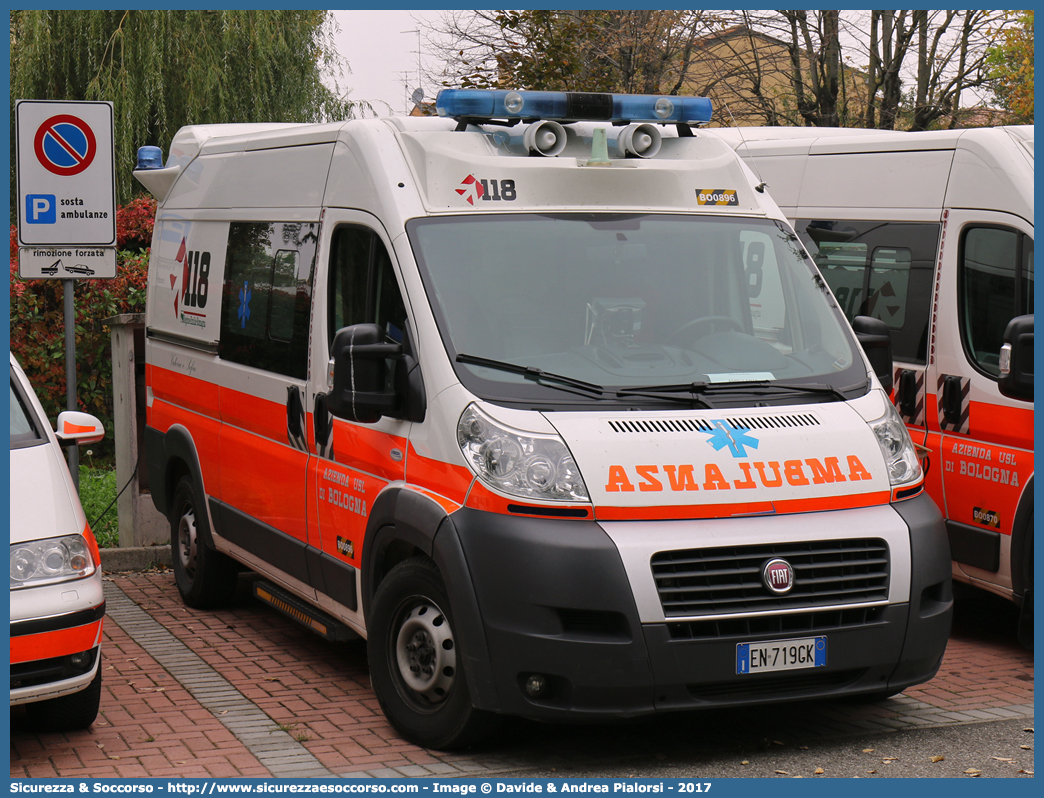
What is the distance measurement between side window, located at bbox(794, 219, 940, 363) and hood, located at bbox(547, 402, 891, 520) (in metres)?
2.31

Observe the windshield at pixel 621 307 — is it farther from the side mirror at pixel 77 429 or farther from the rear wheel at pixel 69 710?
the rear wheel at pixel 69 710

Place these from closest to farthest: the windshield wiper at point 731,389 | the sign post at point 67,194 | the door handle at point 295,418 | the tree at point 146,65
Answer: the windshield wiper at point 731,389 → the door handle at point 295,418 → the sign post at point 67,194 → the tree at point 146,65

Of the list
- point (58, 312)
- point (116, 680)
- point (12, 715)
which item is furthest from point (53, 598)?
point (58, 312)

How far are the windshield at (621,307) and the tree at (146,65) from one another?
44.7 feet

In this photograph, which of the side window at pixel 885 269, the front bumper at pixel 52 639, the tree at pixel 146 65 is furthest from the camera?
the tree at pixel 146 65

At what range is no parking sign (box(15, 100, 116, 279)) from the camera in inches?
353

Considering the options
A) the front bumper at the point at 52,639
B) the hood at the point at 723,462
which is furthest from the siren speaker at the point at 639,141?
the front bumper at the point at 52,639

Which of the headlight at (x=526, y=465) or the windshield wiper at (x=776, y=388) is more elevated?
the windshield wiper at (x=776, y=388)

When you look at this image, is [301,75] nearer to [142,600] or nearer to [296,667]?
[142,600]

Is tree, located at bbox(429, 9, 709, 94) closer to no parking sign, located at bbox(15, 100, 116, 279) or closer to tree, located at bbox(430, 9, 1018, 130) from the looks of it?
tree, located at bbox(430, 9, 1018, 130)

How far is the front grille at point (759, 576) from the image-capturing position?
200 inches

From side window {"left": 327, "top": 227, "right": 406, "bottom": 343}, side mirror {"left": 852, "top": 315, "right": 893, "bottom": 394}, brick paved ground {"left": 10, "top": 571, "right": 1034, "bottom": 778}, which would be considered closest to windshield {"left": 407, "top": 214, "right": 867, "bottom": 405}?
side mirror {"left": 852, "top": 315, "right": 893, "bottom": 394}

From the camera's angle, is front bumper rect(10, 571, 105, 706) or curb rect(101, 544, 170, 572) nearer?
front bumper rect(10, 571, 105, 706)

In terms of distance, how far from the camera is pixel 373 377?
5566 mm
